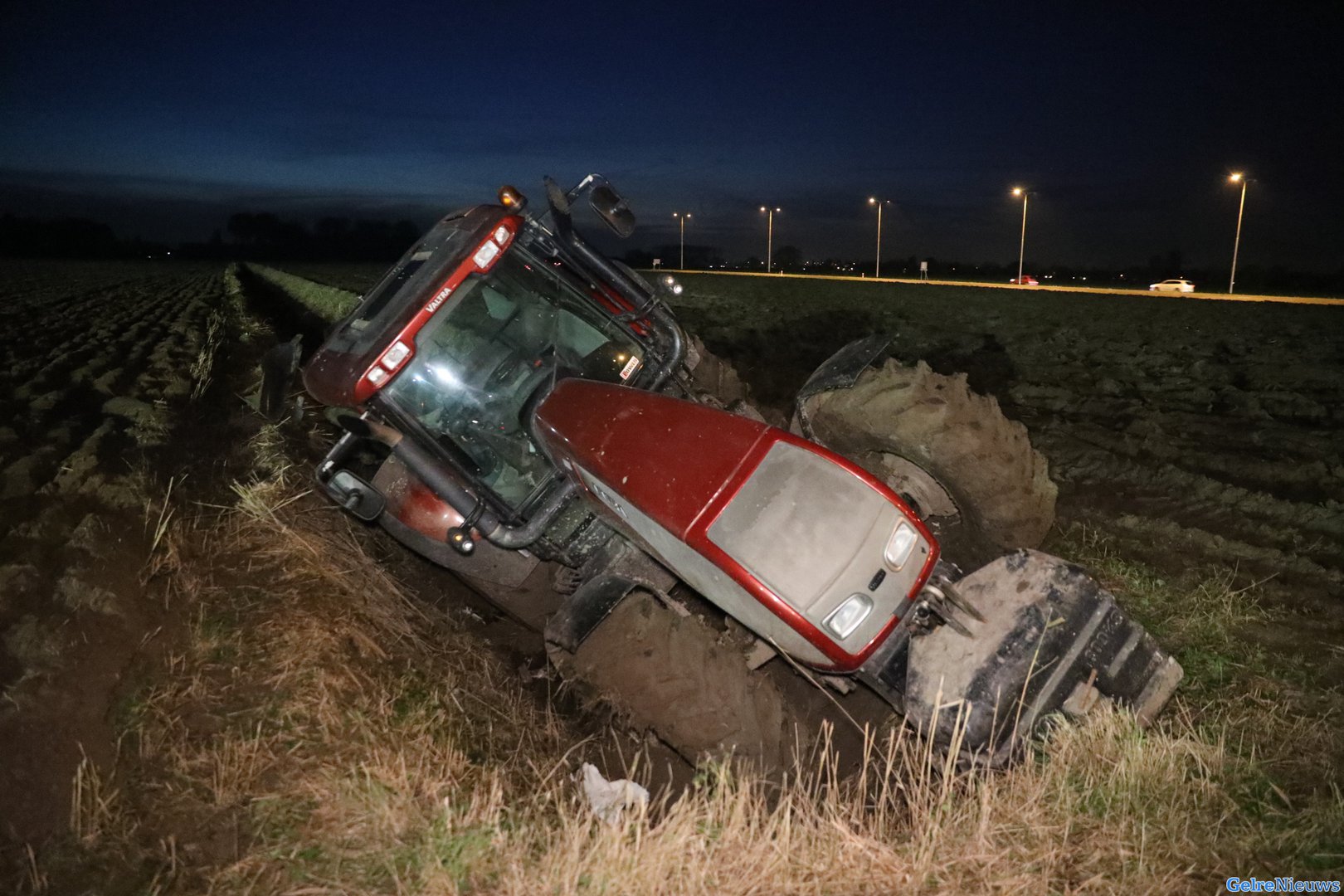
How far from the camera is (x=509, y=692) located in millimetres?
5035

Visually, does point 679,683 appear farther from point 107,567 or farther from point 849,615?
point 107,567

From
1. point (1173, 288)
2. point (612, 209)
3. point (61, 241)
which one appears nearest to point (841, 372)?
point (612, 209)

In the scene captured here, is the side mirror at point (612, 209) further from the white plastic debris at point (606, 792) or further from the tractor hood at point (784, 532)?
the white plastic debris at point (606, 792)

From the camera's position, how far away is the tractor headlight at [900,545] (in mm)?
3445

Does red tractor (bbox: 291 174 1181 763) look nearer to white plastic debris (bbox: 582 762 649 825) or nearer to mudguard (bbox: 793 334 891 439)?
mudguard (bbox: 793 334 891 439)

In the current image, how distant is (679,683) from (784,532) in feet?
3.97

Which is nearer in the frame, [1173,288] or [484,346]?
[484,346]

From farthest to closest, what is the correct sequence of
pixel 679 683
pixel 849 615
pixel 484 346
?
pixel 484 346, pixel 679 683, pixel 849 615

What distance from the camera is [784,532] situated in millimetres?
3430

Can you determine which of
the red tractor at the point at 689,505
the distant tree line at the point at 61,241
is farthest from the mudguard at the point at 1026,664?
the distant tree line at the point at 61,241

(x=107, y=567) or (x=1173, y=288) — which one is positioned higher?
(x=1173, y=288)

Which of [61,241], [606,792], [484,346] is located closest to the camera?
[606,792]

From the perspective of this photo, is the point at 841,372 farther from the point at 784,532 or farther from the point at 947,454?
the point at 784,532

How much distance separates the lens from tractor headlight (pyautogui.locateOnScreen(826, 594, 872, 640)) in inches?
134
